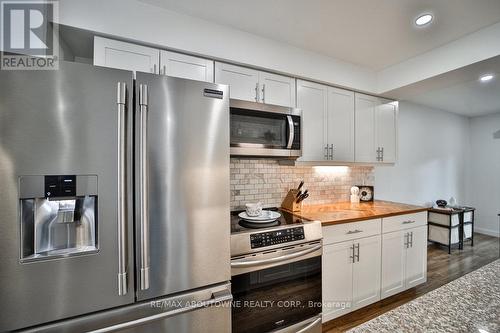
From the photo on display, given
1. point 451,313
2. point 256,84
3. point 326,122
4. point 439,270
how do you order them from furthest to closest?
1. point 439,270
2. point 326,122
3. point 256,84
4. point 451,313

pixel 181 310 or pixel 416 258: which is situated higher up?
pixel 181 310

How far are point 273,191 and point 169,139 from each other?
4.80ft

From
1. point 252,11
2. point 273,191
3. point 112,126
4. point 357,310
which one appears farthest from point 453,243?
point 112,126

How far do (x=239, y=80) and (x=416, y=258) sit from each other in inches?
109

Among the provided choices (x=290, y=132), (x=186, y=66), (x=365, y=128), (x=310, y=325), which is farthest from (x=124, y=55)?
Result: (x=365, y=128)

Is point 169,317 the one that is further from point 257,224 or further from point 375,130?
point 375,130

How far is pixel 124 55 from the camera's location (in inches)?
60.1

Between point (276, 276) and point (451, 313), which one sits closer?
point (451, 313)

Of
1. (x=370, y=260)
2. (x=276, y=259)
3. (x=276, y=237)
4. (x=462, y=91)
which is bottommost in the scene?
(x=370, y=260)

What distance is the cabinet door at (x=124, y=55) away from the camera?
57.9 inches

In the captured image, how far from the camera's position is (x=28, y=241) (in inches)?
36.6

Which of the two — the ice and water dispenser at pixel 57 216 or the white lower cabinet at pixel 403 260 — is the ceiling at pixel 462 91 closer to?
the white lower cabinet at pixel 403 260

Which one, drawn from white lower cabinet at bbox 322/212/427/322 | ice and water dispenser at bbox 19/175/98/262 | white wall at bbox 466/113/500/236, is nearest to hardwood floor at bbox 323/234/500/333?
white lower cabinet at bbox 322/212/427/322

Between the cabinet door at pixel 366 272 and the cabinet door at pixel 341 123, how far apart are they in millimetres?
921
